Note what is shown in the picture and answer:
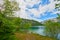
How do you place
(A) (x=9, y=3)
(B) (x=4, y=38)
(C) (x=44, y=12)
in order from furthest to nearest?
(C) (x=44, y=12) → (A) (x=9, y=3) → (B) (x=4, y=38)

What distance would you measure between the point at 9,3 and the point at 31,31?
→ 1.32 metres

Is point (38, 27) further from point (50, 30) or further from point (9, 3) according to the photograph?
point (9, 3)

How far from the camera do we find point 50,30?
6.87m

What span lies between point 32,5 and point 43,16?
0.66 metres

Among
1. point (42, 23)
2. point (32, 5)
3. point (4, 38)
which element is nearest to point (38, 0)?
point (32, 5)

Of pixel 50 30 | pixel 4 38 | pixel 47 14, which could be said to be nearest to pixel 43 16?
pixel 47 14

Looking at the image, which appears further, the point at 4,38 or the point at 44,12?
the point at 44,12

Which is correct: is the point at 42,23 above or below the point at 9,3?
below

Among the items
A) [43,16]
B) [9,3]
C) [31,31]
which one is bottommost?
[31,31]

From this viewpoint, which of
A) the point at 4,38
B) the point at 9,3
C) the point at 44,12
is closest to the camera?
the point at 4,38

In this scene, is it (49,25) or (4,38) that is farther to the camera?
(49,25)

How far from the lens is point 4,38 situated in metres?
2.36

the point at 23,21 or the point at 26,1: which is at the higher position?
the point at 26,1

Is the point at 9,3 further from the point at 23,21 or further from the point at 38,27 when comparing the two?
the point at 38,27
